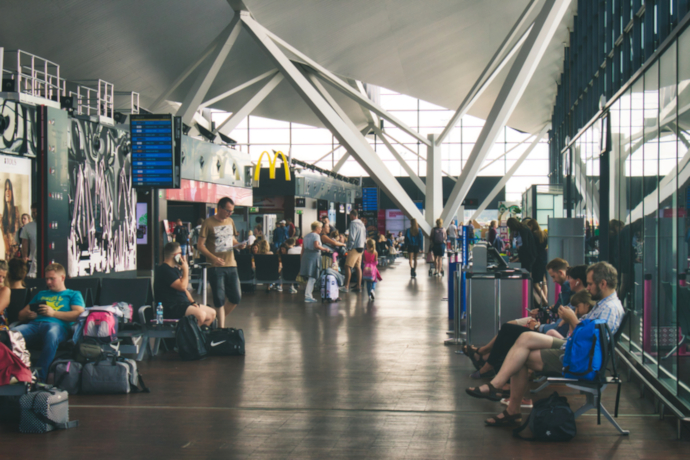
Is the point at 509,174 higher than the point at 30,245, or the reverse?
the point at 509,174

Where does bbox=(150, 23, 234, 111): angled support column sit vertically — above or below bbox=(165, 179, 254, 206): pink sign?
above

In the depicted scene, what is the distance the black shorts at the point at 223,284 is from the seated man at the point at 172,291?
68 centimetres

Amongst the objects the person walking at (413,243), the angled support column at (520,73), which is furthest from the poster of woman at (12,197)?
the angled support column at (520,73)

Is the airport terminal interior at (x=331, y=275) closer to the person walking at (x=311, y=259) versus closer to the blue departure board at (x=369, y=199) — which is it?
the person walking at (x=311, y=259)

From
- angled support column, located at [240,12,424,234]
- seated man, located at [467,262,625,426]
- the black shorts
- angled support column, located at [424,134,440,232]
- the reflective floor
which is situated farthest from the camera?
angled support column, located at [424,134,440,232]

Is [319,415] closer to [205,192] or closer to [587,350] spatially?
[587,350]

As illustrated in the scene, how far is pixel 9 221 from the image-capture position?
11055mm

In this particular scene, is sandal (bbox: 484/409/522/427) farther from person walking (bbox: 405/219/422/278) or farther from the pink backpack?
person walking (bbox: 405/219/422/278)

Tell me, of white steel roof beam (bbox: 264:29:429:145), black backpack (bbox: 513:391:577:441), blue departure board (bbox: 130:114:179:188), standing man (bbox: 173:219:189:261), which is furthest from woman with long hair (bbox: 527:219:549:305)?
white steel roof beam (bbox: 264:29:429:145)

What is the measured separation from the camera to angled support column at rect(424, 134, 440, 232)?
26000mm

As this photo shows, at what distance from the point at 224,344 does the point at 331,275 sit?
230 inches

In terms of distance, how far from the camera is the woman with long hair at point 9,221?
35.7 ft

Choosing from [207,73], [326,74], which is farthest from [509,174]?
[207,73]

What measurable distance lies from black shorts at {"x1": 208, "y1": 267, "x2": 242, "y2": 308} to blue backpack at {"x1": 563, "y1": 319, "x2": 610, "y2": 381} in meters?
4.95
